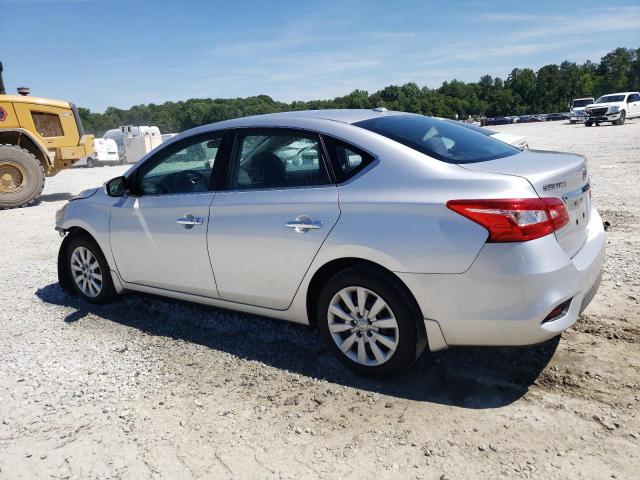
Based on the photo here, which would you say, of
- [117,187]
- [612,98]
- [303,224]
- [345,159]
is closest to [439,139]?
[345,159]

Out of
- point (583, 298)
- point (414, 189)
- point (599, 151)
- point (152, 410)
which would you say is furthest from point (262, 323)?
point (599, 151)

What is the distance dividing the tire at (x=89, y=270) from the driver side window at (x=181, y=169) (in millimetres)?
854

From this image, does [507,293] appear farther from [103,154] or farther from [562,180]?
[103,154]

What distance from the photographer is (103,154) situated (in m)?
28.5

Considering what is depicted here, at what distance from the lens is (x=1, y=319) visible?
16.0 ft

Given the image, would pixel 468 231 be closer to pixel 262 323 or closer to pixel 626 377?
pixel 626 377

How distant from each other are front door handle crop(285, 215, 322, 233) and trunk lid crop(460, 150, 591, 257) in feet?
3.12

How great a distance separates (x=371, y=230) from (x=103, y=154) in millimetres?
28627

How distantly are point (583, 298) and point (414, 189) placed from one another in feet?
3.79

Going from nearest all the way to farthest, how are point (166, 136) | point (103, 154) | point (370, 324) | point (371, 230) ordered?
point (371, 230), point (370, 324), point (103, 154), point (166, 136)

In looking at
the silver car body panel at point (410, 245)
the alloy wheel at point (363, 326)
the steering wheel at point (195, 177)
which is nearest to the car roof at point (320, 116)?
the silver car body panel at point (410, 245)

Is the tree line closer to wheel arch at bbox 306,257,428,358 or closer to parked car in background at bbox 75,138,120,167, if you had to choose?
parked car in background at bbox 75,138,120,167

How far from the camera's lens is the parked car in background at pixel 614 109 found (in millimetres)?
31984

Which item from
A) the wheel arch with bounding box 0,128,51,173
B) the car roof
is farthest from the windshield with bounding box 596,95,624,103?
the car roof
